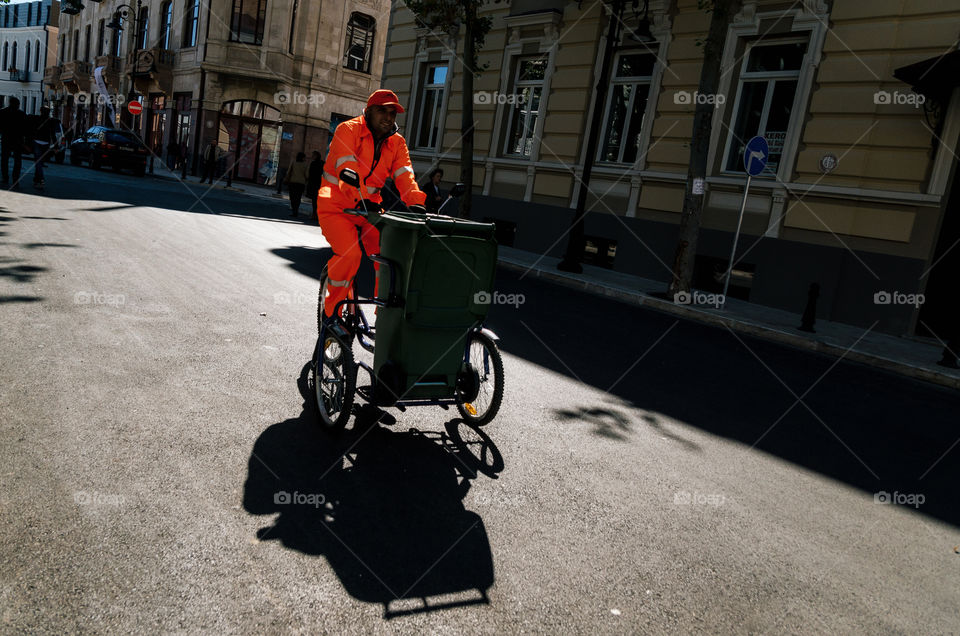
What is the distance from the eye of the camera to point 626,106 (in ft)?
49.1

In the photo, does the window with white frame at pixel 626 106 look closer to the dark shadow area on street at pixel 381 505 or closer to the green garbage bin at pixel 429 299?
the green garbage bin at pixel 429 299

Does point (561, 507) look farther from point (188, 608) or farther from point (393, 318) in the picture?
Answer: point (188, 608)

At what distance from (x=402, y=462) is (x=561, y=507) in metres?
0.90

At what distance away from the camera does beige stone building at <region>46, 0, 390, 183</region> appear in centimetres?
3144

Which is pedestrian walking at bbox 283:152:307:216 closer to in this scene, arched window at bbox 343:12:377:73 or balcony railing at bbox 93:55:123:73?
arched window at bbox 343:12:377:73

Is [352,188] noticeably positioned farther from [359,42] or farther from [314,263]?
[359,42]

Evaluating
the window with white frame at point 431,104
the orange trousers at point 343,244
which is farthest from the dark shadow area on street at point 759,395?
the window with white frame at point 431,104

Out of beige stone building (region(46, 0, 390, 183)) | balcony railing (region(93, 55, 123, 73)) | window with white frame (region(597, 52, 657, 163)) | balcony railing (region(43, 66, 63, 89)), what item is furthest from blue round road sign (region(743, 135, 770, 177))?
balcony railing (region(43, 66, 63, 89))

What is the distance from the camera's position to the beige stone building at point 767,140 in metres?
10.2

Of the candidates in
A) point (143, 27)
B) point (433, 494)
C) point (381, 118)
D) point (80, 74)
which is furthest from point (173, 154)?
point (433, 494)

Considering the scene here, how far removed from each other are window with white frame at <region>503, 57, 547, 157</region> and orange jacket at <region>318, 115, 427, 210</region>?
12474mm

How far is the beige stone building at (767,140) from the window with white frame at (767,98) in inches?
1.1

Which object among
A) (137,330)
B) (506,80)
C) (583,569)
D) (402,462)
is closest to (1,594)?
(402,462)

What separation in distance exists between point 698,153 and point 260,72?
85.7ft
